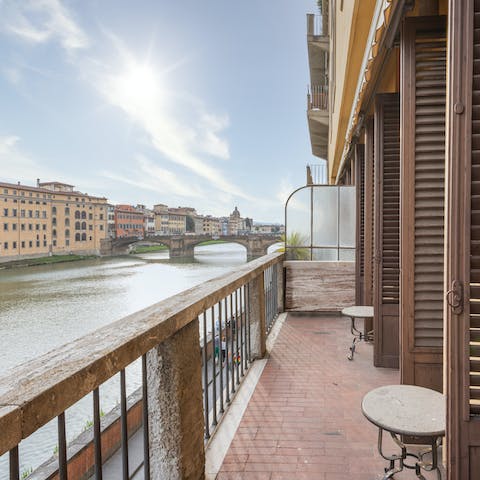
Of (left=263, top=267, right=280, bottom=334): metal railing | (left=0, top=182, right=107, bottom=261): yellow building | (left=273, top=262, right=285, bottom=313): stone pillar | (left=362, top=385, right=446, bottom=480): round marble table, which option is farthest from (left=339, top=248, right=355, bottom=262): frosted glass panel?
(left=0, top=182, right=107, bottom=261): yellow building

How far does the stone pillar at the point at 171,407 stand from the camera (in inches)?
61.6

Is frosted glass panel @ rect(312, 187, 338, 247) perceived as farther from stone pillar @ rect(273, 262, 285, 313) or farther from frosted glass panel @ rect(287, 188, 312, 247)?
stone pillar @ rect(273, 262, 285, 313)

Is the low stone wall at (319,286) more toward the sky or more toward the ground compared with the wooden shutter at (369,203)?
more toward the ground

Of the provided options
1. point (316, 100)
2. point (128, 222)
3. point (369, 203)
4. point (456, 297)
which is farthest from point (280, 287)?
point (128, 222)

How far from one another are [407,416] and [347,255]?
4.34 m

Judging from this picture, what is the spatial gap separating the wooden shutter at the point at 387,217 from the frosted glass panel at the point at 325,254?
2.57 meters

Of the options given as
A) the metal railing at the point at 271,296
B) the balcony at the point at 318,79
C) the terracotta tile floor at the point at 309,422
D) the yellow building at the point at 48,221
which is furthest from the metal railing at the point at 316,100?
the yellow building at the point at 48,221

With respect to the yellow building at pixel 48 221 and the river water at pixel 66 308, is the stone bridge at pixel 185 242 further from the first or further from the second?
the river water at pixel 66 308

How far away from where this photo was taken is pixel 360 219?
17.0 ft

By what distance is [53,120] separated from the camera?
208ft

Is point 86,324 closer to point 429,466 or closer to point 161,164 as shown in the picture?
point 429,466

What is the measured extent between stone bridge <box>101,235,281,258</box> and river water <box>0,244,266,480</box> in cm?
1040

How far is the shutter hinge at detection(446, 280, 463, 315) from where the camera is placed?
1319 mm

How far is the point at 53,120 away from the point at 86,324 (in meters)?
54.2
